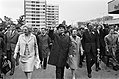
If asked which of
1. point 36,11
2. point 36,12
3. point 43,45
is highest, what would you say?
point 36,11

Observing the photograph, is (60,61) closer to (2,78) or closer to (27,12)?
(2,78)

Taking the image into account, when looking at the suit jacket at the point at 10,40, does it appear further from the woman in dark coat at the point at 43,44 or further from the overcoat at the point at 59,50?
the overcoat at the point at 59,50

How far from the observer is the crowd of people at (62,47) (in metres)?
5.32

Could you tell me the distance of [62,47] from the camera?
5.56 m

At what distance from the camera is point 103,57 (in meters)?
8.51

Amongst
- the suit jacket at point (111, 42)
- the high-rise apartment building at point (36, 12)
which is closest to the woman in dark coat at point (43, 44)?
the suit jacket at point (111, 42)

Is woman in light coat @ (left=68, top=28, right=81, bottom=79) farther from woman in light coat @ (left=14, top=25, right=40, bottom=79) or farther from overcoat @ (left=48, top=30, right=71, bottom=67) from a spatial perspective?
woman in light coat @ (left=14, top=25, right=40, bottom=79)

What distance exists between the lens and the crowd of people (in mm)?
5320

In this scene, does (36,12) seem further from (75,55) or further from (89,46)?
(75,55)

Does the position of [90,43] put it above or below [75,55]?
above

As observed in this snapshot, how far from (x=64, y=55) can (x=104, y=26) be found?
3738mm

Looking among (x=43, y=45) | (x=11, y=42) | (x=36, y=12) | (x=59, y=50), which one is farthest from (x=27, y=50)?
(x=36, y=12)

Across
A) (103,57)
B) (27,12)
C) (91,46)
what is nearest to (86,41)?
(91,46)

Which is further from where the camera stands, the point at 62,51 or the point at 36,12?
the point at 36,12
